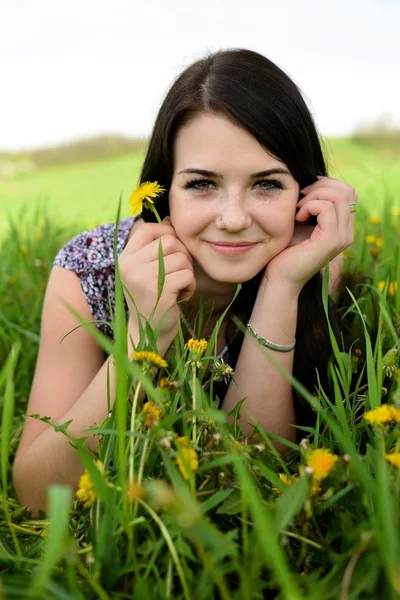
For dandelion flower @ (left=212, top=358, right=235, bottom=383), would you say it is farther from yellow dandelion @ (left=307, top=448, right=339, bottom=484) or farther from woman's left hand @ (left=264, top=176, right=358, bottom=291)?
woman's left hand @ (left=264, top=176, right=358, bottom=291)

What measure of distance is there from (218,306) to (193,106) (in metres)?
0.69

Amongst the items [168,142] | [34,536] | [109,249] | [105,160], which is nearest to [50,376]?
[109,249]

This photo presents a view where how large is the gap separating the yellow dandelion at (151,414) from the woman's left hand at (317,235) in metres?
0.80

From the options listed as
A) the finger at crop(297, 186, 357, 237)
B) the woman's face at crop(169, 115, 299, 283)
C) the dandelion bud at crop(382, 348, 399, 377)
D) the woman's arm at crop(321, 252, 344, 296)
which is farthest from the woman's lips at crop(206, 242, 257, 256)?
the dandelion bud at crop(382, 348, 399, 377)

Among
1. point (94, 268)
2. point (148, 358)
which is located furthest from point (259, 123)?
point (148, 358)

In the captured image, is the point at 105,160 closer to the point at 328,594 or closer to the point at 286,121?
the point at 286,121

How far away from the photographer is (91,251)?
85.6 inches

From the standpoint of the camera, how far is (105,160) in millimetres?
13070

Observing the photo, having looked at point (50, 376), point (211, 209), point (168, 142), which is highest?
point (168, 142)

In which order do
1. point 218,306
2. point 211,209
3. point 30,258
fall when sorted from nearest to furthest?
point 211,209, point 218,306, point 30,258

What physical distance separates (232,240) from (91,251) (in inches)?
25.0

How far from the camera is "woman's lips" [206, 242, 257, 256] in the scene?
1755mm

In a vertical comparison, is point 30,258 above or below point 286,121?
below

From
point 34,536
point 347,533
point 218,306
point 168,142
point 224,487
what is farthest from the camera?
point 218,306
